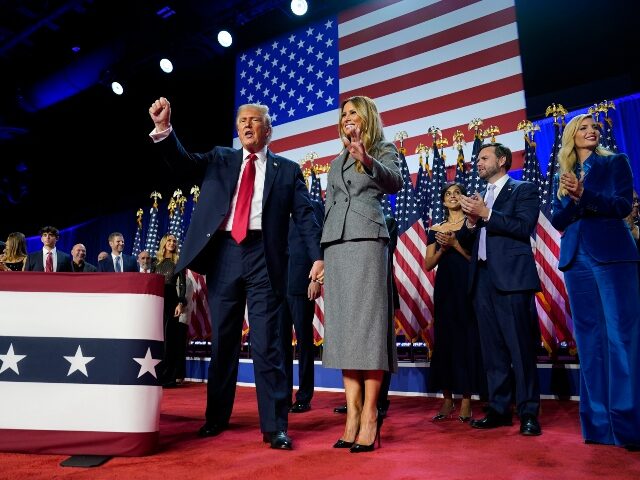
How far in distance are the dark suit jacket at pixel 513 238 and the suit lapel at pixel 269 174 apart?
3.92 feet

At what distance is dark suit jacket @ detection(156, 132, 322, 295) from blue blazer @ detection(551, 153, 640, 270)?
48.6 inches

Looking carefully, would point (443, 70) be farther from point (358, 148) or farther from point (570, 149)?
point (358, 148)

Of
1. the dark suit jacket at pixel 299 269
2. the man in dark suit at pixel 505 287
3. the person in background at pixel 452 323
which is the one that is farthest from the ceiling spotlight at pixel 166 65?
the man in dark suit at pixel 505 287

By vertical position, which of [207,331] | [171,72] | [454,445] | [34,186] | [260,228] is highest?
[171,72]

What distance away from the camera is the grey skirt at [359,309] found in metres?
2.15

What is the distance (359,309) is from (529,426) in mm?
1161

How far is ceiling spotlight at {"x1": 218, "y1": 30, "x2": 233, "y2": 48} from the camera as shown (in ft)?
28.1

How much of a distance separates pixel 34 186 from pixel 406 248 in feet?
34.1

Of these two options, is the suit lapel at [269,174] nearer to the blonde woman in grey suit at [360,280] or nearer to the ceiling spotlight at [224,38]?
the blonde woman in grey suit at [360,280]

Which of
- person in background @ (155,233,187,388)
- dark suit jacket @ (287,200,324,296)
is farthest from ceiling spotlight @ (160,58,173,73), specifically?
dark suit jacket @ (287,200,324,296)

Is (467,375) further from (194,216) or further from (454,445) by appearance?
(194,216)

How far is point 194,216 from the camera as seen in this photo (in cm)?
254

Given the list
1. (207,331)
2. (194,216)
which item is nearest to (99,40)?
(207,331)

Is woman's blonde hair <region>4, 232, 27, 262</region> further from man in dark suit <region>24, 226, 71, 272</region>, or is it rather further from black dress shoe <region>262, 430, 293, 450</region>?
black dress shoe <region>262, 430, 293, 450</region>
